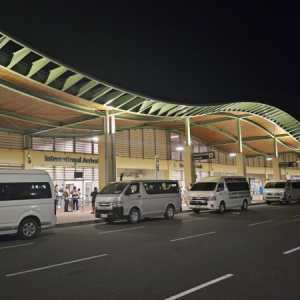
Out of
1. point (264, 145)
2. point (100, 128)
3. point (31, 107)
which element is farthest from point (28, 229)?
point (264, 145)

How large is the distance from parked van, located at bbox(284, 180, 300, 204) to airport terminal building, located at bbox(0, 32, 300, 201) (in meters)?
5.50

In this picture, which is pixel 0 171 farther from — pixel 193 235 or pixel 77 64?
pixel 193 235

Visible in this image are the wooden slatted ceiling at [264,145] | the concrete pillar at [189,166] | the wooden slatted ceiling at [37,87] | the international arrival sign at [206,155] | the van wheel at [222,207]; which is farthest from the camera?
the wooden slatted ceiling at [264,145]

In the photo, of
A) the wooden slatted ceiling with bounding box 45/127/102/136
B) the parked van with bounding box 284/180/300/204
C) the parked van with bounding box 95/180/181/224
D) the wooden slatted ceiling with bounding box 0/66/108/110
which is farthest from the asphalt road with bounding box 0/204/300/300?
the wooden slatted ceiling with bounding box 45/127/102/136

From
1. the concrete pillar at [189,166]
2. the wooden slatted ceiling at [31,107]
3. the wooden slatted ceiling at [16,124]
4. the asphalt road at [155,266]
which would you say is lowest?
the asphalt road at [155,266]

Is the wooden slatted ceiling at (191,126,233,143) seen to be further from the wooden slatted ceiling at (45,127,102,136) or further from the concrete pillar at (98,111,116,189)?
the concrete pillar at (98,111,116,189)

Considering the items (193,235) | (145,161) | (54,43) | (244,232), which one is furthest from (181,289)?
(145,161)

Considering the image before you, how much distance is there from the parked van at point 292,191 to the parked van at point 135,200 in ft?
46.6

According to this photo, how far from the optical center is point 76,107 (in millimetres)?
20875

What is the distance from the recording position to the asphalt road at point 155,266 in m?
5.51

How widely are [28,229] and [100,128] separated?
65.7 feet

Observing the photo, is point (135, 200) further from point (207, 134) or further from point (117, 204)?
point (207, 134)

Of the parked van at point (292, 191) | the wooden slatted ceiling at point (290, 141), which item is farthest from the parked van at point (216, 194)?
the wooden slatted ceiling at point (290, 141)

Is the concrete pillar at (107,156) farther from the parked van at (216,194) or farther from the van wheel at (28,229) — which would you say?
the van wheel at (28,229)
